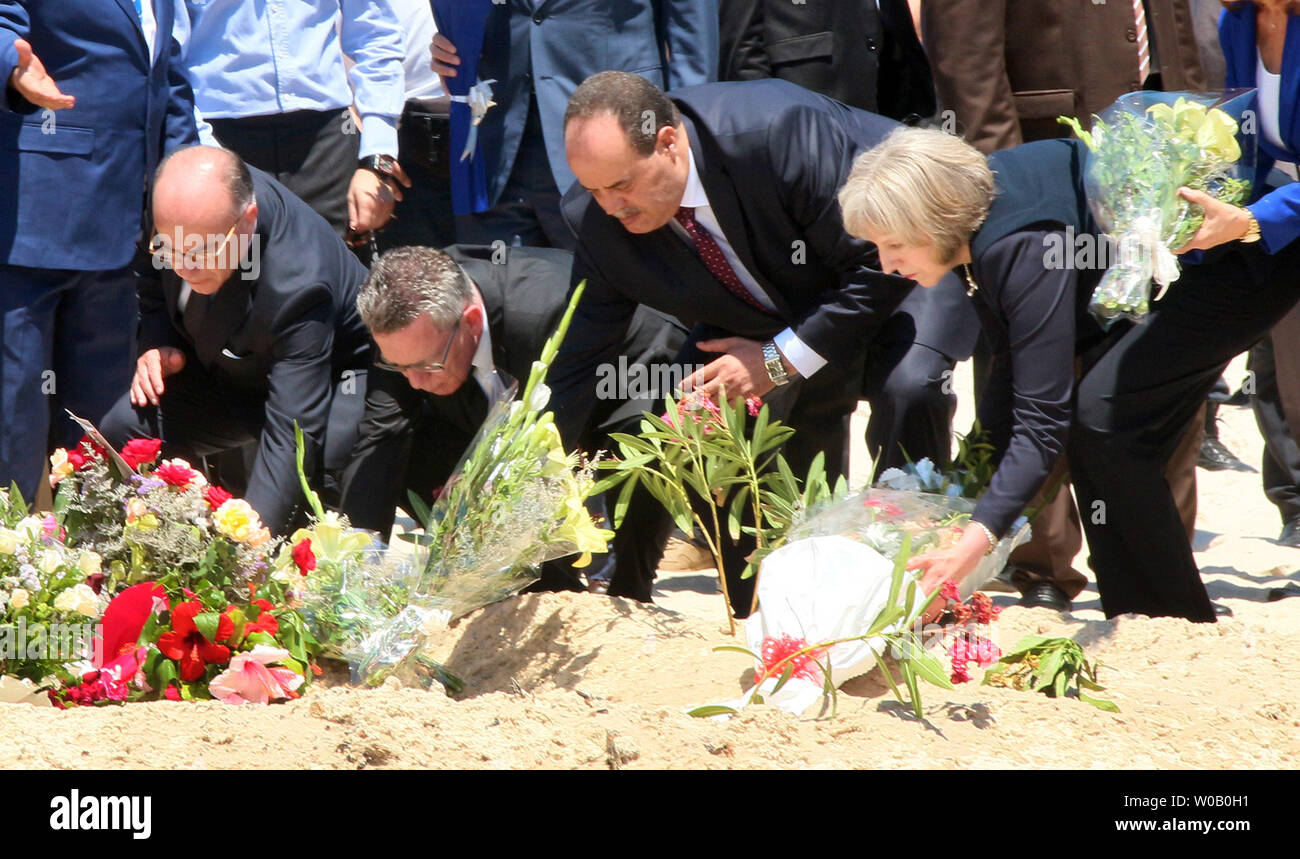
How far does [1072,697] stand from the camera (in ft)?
10.5

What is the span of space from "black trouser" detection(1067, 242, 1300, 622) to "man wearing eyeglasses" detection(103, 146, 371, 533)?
2153 millimetres

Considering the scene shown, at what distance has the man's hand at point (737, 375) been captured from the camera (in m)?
4.04

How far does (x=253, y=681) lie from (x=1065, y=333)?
6.52 feet

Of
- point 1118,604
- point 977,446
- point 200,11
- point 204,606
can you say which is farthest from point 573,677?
point 200,11

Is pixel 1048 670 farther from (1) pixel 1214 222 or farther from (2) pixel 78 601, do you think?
(2) pixel 78 601

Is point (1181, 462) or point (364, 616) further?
point (1181, 462)

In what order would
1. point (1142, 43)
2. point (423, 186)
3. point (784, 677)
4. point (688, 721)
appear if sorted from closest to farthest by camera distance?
point (688, 721)
point (784, 677)
point (1142, 43)
point (423, 186)

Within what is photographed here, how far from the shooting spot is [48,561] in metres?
3.25

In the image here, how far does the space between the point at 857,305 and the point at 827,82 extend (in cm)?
110

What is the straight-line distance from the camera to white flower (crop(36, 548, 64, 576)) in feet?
10.7

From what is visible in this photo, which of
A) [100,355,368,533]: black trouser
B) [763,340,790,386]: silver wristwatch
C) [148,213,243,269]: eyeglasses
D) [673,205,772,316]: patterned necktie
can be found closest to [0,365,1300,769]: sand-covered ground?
[763,340,790,386]: silver wristwatch

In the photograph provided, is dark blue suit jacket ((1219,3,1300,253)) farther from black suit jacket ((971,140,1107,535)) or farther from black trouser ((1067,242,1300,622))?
black suit jacket ((971,140,1107,535))

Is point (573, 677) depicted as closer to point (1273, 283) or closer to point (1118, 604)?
point (1118, 604)

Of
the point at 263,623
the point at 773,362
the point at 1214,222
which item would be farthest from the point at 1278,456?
the point at 263,623
